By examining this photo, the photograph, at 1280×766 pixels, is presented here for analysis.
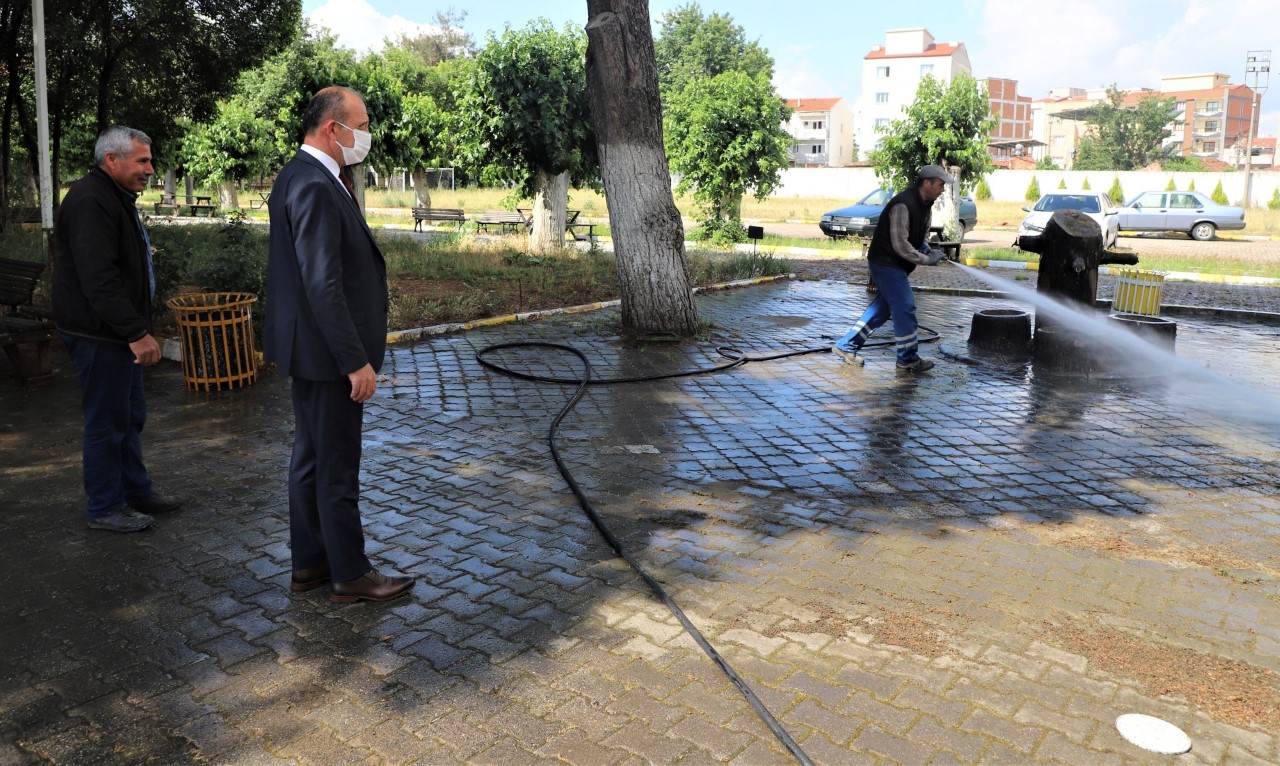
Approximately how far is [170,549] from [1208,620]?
4558mm

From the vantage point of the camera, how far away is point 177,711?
3.29 metres

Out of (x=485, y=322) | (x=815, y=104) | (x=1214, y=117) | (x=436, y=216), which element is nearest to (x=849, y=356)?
(x=485, y=322)

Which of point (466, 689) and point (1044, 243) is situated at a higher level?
point (1044, 243)

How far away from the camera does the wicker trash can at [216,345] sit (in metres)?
7.93

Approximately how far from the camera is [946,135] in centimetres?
2111

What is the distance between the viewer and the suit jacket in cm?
373

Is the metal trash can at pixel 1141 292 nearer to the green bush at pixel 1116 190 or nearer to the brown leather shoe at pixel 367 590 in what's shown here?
the brown leather shoe at pixel 367 590

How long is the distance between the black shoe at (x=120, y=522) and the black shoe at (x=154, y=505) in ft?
0.52

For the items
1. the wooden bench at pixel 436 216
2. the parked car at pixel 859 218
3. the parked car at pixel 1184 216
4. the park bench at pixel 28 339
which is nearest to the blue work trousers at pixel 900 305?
the park bench at pixel 28 339

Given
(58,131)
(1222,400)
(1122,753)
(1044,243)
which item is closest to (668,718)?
(1122,753)

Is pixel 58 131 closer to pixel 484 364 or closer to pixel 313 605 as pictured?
pixel 484 364

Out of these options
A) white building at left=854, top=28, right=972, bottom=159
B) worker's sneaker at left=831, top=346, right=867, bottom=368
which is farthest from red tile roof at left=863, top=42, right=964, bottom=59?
worker's sneaker at left=831, top=346, right=867, bottom=368

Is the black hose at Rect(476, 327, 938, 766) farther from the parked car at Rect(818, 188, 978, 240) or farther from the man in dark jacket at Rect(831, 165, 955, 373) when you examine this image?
the parked car at Rect(818, 188, 978, 240)

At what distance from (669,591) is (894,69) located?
334 feet
